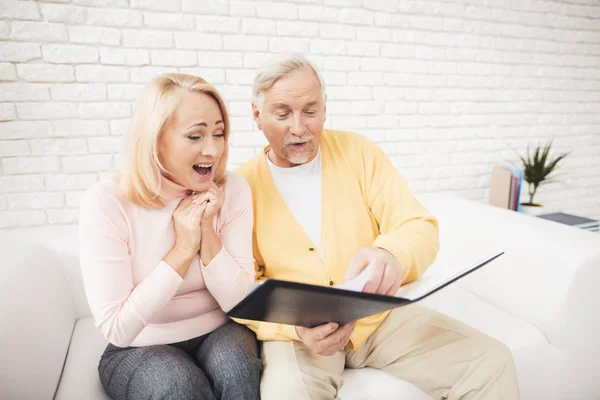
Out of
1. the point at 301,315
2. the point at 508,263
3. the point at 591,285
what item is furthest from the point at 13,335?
the point at 591,285

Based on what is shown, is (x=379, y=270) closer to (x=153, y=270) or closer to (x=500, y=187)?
(x=153, y=270)

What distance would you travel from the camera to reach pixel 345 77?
7.37 ft

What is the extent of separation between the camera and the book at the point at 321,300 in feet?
2.46

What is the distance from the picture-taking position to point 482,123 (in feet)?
8.76

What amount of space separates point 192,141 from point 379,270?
0.64 meters

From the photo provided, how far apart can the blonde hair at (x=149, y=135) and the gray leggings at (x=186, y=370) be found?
44 cm

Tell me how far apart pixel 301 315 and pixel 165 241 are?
0.50 m

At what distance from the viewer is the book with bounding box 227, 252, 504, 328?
29.5 inches

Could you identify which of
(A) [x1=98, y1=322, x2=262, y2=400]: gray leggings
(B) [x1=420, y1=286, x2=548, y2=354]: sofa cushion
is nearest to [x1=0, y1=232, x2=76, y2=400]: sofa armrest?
(A) [x1=98, y1=322, x2=262, y2=400]: gray leggings

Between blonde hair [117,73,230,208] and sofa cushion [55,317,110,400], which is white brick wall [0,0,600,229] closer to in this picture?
sofa cushion [55,317,110,400]

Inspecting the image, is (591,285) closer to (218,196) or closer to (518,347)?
(518,347)

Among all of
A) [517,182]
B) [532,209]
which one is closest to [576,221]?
[532,209]

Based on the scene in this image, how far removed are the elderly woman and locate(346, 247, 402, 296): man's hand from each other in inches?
14.3

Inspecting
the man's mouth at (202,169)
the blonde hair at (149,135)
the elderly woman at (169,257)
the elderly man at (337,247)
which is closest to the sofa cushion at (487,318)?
the elderly man at (337,247)
